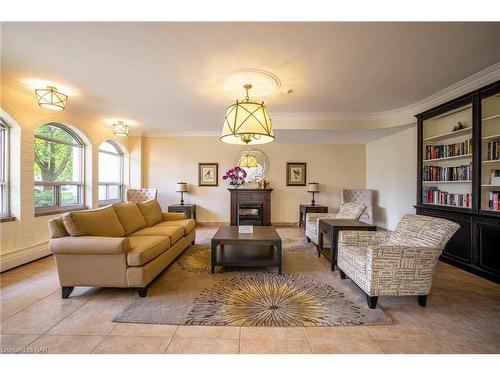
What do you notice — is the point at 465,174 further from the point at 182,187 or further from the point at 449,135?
the point at 182,187

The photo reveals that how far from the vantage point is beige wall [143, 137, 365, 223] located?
20.5 ft

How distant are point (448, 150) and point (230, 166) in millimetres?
4550

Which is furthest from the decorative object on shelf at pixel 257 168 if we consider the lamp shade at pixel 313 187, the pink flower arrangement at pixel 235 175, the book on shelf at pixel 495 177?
the book on shelf at pixel 495 177

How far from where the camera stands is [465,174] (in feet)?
10.5

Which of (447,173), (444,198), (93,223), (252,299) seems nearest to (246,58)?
(93,223)

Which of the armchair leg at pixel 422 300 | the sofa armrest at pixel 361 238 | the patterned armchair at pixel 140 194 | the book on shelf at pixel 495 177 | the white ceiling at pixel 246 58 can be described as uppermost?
the white ceiling at pixel 246 58

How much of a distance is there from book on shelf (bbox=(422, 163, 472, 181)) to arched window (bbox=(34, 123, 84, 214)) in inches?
261

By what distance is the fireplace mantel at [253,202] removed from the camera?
5.87 m

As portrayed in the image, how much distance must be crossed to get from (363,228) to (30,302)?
381 centimetres

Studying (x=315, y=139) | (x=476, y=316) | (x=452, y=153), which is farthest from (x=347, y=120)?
(x=476, y=316)

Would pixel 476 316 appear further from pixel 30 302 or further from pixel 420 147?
pixel 30 302

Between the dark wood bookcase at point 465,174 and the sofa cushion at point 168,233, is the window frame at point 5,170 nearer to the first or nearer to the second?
the sofa cushion at point 168,233

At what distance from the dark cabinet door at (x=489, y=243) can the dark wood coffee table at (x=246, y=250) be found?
2.56 m

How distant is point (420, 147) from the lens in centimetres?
385
